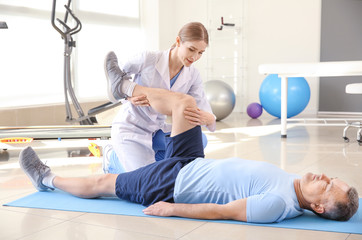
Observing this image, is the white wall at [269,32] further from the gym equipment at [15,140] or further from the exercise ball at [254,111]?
the gym equipment at [15,140]

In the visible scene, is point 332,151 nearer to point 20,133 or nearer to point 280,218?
point 280,218

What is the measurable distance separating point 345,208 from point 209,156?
73.5 inches

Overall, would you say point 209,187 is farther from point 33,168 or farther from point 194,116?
point 33,168

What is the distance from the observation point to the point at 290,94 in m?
6.23

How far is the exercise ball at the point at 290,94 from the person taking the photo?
20.5ft

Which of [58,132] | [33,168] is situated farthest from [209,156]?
[33,168]

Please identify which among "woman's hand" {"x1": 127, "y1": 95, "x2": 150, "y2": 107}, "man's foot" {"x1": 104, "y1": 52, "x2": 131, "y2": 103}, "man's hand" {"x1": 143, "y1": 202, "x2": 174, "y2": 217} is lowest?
"man's hand" {"x1": 143, "y1": 202, "x2": 174, "y2": 217}

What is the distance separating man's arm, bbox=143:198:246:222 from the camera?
6.21ft

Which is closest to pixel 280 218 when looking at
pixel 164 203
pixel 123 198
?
pixel 164 203

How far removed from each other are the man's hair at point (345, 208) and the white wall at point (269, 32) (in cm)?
569

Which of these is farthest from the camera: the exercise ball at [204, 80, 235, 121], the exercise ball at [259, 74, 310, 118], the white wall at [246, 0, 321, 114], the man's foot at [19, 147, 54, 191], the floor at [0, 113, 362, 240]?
the white wall at [246, 0, 321, 114]

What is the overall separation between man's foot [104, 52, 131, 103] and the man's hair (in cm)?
123

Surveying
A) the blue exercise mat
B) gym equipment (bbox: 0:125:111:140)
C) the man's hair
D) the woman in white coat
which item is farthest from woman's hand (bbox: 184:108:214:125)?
gym equipment (bbox: 0:125:111:140)

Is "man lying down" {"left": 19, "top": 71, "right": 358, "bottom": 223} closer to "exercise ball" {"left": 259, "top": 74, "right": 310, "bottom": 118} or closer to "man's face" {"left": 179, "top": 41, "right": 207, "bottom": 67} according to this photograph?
"man's face" {"left": 179, "top": 41, "right": 207, "bottom": 67}
